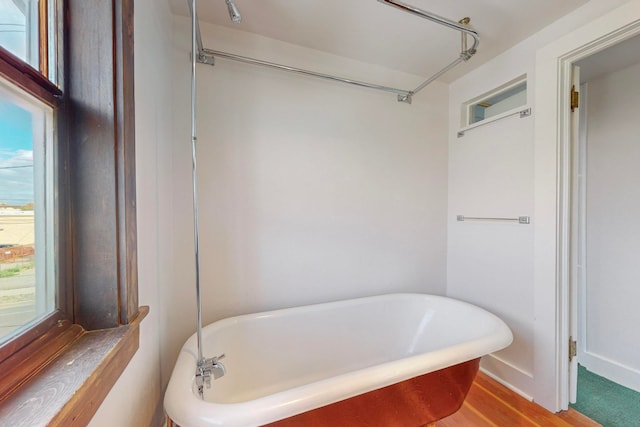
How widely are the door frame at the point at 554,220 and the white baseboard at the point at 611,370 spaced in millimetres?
682

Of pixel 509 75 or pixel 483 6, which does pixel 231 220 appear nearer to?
pixel 483 6

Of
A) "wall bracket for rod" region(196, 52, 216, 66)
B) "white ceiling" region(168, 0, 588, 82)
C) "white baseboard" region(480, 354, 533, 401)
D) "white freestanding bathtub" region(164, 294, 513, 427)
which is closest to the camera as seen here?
"white freestanding bathtub" region(164, 294, 513, 427)

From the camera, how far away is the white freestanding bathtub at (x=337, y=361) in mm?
825

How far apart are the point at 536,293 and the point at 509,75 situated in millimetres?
1494

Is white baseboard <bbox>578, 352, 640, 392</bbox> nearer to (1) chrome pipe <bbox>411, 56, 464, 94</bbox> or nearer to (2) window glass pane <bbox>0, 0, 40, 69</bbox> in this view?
(1) chrome pipe <bbox>411, 56, 464, 94</bbox>

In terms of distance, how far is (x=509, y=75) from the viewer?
1.79 metres

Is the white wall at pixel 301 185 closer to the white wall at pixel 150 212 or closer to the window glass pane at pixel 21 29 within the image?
the white wall at pixel 150 212

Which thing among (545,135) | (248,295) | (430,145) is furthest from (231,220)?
(545,135)

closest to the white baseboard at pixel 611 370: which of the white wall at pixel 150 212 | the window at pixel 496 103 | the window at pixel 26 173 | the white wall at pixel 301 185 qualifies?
the white wall at pixel 301 185

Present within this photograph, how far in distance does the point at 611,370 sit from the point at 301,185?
2.59 meters

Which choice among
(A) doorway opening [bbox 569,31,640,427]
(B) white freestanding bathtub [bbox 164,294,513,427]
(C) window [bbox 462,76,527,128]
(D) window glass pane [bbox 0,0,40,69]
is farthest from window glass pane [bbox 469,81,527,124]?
(D) window glass pane [bbox 0,0,40,69]

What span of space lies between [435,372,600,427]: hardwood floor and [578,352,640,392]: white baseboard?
2.11 ft

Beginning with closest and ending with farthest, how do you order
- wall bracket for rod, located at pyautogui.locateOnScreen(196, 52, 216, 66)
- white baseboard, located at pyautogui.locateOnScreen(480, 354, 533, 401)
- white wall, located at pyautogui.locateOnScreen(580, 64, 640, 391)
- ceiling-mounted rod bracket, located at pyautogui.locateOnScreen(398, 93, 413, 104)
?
wall bracket for rod, located at pyautogui.locateOnScreen(196, 52, 216, 66), white baseboard, located at pyautogui.locateOnScreen(480, 354, 533, 401), white wall, located at pyautogui.locateOnScreen(580, 64, 640, 391), ceiling-mounted rod bracket, located at pyautogui.locateOnScreen(398, 93, 413, 104)

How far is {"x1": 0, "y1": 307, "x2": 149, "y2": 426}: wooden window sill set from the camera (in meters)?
0.42
